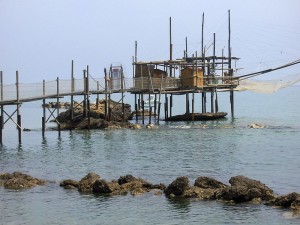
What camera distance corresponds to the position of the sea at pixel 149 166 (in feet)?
58.1

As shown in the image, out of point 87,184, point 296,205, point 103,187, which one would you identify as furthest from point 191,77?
point 296,205

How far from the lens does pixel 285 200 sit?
18203mm

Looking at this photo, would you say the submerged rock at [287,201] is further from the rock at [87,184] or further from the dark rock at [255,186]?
the rock at [87,184]

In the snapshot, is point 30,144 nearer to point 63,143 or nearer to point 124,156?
point 63,143

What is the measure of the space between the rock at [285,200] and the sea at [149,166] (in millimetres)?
450

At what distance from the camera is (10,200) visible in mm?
20062

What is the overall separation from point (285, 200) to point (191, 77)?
1366 inches

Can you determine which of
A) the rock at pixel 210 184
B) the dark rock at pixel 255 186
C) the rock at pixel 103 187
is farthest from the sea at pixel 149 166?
the rock at pixel 210 184

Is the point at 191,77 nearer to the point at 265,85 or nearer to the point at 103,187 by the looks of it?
the point at 265,85

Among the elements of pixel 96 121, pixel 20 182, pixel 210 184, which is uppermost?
pixel 96 121

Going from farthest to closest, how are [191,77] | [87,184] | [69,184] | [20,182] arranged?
1. [191,77]
2. [20,182]
3. [69,184]
4. [87,184]

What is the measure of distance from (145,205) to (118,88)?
104 feet

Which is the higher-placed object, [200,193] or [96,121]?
[96,121]

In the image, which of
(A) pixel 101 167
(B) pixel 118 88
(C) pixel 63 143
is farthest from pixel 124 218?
(B) pixel 118 88
